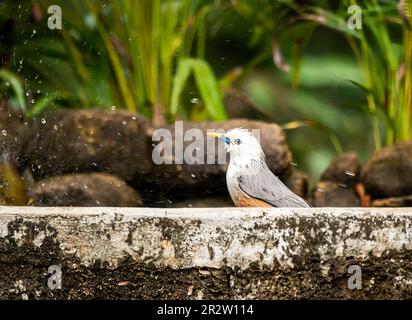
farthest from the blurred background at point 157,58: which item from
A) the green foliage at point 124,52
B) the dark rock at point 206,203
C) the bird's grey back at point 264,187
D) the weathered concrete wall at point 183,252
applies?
the weathered concrete wall at point 183,252

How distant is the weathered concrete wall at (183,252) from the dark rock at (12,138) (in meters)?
1.16

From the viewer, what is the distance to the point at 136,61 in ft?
13.2

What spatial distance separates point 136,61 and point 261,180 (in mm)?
1128

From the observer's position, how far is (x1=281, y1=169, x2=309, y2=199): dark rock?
388 centimetres

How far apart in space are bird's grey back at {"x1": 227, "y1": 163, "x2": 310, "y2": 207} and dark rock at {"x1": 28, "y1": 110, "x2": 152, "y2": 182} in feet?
1.75

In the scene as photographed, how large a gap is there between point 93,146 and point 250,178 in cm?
78

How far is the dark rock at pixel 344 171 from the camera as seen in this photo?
3.97 meters

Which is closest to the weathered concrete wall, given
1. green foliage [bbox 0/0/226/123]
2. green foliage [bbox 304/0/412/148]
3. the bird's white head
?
the bird's white head

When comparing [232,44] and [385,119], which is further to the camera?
[232,44]

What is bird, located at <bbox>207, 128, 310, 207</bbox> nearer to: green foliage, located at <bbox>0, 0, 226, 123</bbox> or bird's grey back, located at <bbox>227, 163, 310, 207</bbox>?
bird's grey back, located at <bbox>227, 163, 310, 207</bbox>

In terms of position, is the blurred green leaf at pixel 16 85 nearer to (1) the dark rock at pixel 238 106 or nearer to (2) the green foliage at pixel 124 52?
(2) the green foliage at pixel 124 52

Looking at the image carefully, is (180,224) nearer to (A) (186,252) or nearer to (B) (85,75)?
(A) (186,252)

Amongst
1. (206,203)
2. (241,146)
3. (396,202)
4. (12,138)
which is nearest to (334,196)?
(396,202)

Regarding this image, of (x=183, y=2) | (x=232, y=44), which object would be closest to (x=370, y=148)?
(x=232, y=44)
